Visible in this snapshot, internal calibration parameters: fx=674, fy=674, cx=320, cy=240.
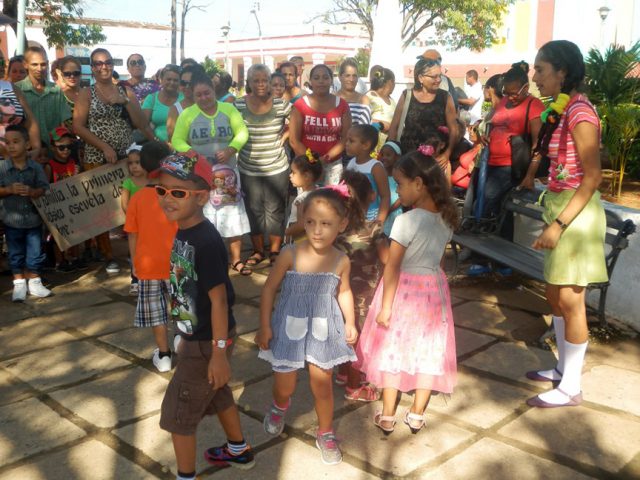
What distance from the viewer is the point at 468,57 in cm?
4159

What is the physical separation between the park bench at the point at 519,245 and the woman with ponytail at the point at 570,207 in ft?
2.37

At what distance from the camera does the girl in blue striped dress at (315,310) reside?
315 cm

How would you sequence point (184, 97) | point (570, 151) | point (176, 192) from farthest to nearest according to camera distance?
point (184, 97)
point (570, 151)
point (176, 192)

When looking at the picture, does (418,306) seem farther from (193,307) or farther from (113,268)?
(113,268)

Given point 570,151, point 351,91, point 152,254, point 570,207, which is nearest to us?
point 570,207

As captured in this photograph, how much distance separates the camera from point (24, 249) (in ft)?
19.5

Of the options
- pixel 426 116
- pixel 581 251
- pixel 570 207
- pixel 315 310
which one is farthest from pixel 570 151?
pixel 426 116

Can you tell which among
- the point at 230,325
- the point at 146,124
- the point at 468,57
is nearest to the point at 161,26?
the point at 468,57

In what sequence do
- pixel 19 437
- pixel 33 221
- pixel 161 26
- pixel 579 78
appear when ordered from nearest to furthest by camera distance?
pixel 19 437 < pixel 579 78 < pixel 33 221 < pixel 161 26

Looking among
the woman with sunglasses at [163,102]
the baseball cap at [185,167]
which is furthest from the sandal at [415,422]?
the woman with sunglasses at [163,102]

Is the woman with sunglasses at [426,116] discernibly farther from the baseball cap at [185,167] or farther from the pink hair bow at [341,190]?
the baseball cap at [185,167]

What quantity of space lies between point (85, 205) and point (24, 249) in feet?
2.70

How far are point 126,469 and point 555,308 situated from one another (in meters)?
2.57

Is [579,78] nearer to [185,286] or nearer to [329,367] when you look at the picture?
[329,367]
